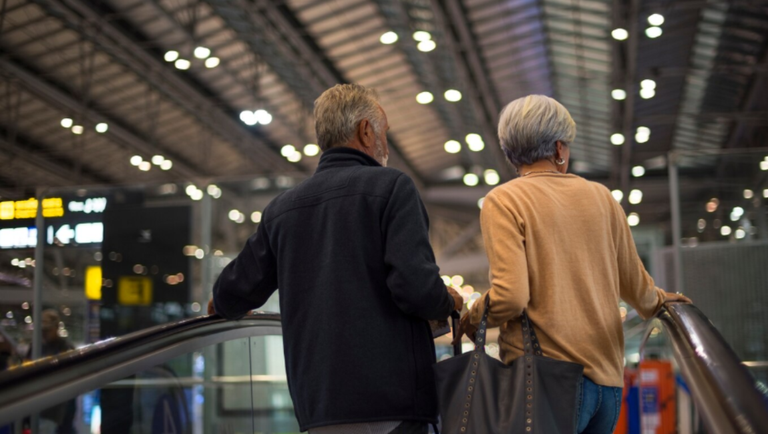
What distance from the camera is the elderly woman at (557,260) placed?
2.38 metres

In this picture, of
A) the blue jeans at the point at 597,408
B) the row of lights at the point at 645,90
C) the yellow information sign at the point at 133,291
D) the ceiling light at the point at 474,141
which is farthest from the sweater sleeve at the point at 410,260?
the ceiling light at the point at 474,141

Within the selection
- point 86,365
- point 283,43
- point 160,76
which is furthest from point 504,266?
point 160,76

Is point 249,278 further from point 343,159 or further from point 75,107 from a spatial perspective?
point 75,107

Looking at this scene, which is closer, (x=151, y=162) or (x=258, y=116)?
(x=258, y=116)

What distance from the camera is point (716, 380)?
187 cm

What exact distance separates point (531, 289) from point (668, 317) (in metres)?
0.63

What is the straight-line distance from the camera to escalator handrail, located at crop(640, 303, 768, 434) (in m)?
1.64

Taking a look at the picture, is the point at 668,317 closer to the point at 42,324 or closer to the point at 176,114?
the point at 42,324

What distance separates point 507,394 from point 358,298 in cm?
45

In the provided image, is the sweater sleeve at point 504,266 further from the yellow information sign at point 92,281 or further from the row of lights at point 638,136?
the row of lights at point 638,136

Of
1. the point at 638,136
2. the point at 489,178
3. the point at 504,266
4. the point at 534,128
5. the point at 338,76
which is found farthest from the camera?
the point at 638,136

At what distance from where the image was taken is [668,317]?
9.32 ft

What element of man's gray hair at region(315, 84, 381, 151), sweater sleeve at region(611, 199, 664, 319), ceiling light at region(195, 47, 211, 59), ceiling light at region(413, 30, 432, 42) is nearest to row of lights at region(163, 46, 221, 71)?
ceiling light at region(195, 47, 211, 59)

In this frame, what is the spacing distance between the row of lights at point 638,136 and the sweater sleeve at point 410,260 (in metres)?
21.2
